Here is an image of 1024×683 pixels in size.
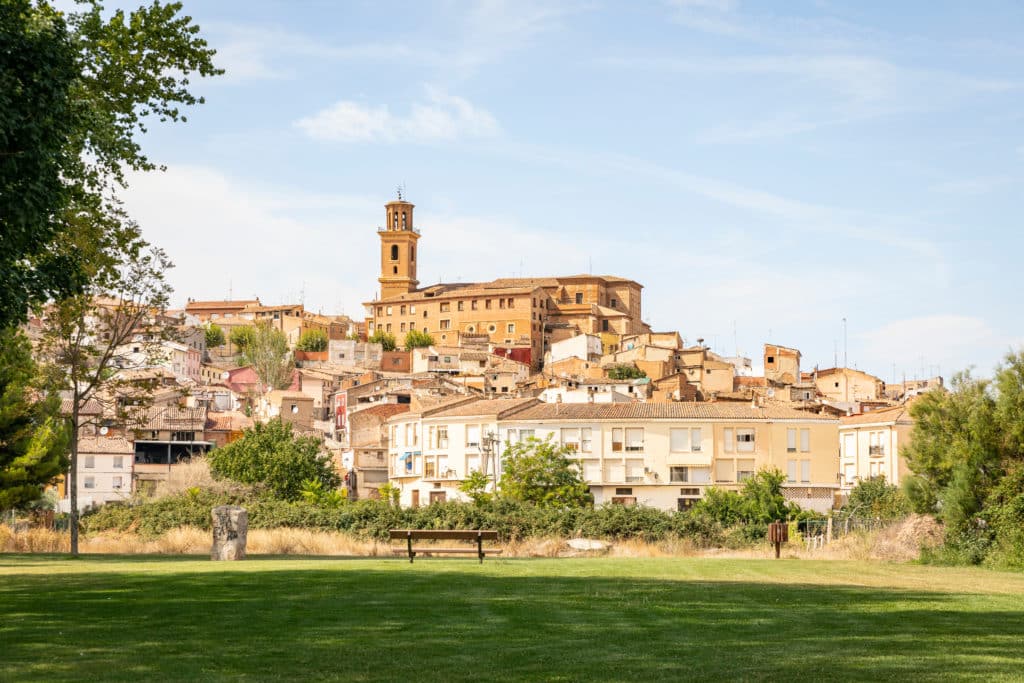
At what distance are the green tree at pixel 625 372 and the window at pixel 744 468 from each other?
58.8 m

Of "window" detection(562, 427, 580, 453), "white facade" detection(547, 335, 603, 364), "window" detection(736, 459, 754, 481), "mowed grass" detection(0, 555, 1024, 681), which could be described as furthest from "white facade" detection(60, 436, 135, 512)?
"white facade" detection(547, 335, 603, 364)

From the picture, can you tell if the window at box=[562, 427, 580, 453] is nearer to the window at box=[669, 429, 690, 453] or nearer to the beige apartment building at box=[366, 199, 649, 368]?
the window at box=[669, 429, 690, 453]

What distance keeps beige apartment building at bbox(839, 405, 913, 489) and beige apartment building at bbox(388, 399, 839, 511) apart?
14.1 ft

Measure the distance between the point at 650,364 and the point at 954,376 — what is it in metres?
116

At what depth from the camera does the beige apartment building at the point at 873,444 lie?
3164 inches

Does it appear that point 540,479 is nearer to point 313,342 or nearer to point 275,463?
point 275,463

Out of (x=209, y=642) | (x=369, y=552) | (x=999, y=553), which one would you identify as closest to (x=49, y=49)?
(x=209, y=642)

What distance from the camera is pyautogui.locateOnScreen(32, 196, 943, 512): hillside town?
75.9m

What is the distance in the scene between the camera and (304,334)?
18375cm

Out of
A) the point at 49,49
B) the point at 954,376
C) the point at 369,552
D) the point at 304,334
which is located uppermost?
the point at 304,334

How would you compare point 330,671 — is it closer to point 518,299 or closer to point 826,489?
point 826,489

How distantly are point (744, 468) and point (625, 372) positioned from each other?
62.7 m

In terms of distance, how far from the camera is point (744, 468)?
249 feet

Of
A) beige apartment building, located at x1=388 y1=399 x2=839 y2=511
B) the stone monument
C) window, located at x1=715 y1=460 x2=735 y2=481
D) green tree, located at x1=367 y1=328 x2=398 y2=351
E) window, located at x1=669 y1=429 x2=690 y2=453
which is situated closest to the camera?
the stone monument
